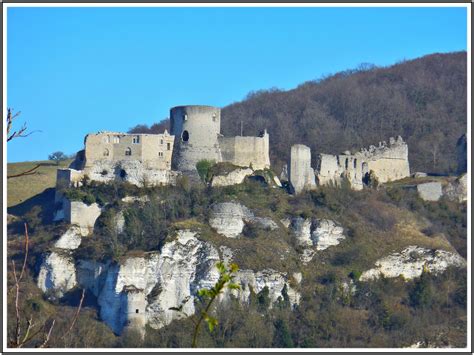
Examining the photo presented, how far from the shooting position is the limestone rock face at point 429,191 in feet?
190

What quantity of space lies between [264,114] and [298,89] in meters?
12.8

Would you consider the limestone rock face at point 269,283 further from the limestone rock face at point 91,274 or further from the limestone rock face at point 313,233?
the limestone rock face at point 91,274

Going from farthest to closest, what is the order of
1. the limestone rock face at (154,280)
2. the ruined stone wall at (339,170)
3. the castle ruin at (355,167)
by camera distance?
the ruined stone wall at (339,170) → the castle ruin at (355,167) → the limestone rock face at (154,280)

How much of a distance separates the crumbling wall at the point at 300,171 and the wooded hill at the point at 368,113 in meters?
4.89

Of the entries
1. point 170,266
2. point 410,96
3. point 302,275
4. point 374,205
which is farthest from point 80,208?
point 410,96

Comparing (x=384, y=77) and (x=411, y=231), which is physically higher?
(x=384, y=77)

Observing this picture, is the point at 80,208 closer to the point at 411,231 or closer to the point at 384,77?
the point at 411,231

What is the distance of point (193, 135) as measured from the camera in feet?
178

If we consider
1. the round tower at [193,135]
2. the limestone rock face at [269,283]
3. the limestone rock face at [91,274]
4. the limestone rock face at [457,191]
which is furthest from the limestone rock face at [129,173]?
the limestone rock face at [457,191]

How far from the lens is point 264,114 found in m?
83.4

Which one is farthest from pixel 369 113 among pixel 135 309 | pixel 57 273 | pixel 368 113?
pixel 135 309

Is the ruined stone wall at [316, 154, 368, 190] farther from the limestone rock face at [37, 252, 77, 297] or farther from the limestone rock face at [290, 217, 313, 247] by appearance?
the limestone rock face at [37, 252, 77, 297]

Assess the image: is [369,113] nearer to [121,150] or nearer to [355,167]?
[355,167]

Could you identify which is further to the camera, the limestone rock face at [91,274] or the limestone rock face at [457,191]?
the limestone rock face at [457,191]
